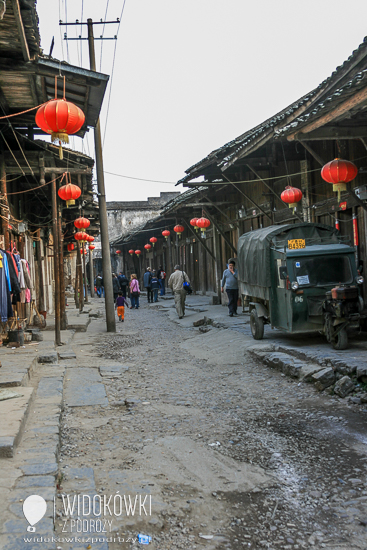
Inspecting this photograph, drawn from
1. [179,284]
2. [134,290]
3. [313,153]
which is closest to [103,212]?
[179,284]

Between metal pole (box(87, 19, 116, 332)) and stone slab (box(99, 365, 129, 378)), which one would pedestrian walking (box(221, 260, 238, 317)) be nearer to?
metal pole (box(87, 19, 116, 332))

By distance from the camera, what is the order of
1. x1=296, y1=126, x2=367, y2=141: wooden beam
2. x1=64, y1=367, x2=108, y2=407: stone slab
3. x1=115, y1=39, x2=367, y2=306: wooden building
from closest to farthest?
1. x1=64, y1=367, x2=108, y2=407: stone slab
2. x1=115, y1=39, x2=367, y2=306: wooden building
3. x1=296, y1=126, x2=367, y2=141: wooden beam

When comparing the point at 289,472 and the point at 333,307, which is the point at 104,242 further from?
the point at 289,472

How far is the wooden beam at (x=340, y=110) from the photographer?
682 centimetres

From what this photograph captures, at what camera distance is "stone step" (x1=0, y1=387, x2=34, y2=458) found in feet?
14.4

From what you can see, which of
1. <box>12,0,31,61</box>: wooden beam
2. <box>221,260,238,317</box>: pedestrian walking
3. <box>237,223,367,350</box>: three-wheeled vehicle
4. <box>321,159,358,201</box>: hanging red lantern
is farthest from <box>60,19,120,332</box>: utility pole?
<box>321,159,358,201</box>: hanging red lantern

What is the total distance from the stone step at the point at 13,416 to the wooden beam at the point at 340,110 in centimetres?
555

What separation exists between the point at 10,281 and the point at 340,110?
22.6ft

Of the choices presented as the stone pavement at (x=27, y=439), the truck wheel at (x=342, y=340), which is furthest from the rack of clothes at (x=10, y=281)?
the truck wheel at (x=342, y=340)

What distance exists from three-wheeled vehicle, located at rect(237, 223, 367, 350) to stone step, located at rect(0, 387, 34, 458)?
4.96 m

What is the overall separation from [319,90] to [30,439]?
377 inches

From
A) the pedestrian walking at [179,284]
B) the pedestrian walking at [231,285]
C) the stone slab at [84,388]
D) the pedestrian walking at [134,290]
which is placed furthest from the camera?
the pedestrian walking at [134,290]

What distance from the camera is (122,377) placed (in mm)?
8641

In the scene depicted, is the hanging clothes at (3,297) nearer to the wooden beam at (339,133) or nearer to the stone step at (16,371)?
the stone step at (16,371)
